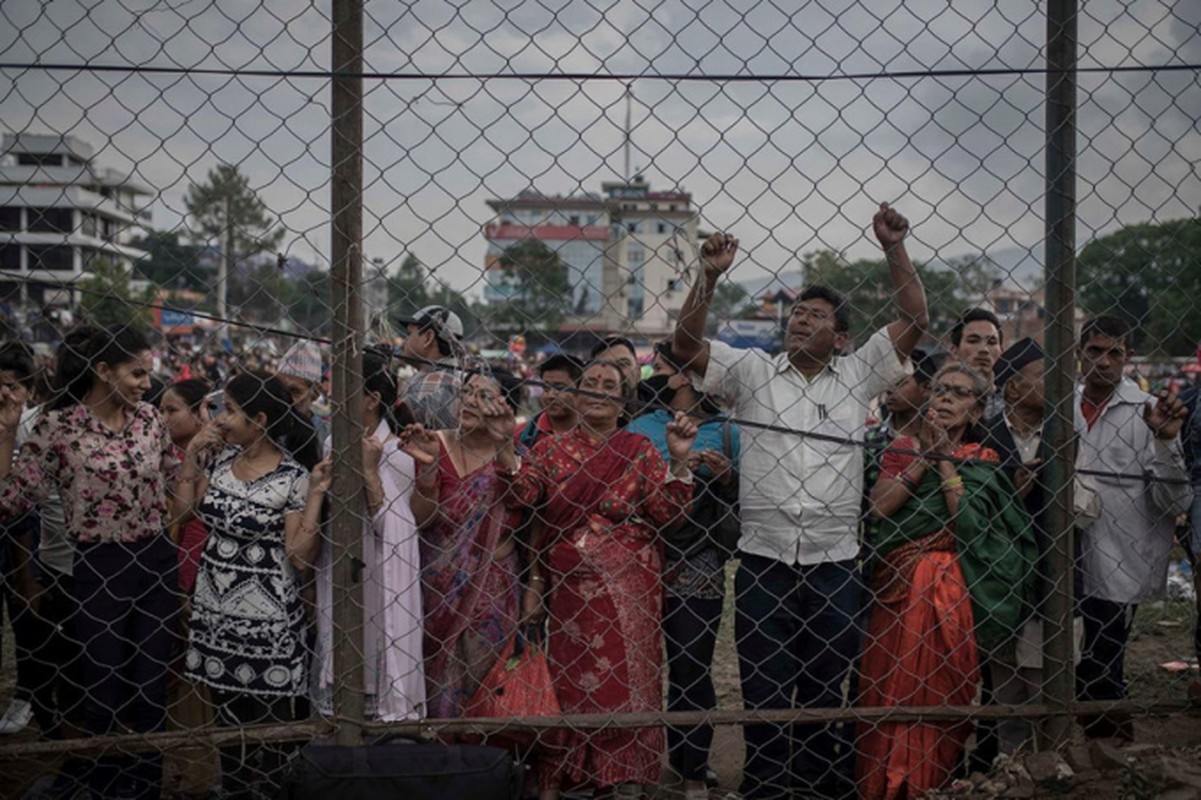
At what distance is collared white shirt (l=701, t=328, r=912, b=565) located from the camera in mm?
3545

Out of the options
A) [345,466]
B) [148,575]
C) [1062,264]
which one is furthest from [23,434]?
[1062,264]

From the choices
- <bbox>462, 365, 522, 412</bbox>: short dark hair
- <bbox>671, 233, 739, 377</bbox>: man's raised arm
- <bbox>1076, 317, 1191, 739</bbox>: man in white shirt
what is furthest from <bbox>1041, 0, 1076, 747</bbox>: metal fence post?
<bbox>462, 365, 522, 412</bbox>: short dark hair

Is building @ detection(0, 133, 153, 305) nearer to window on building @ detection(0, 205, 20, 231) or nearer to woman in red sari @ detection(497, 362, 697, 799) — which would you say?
window on building @ detection(0, 205, 20, 231)

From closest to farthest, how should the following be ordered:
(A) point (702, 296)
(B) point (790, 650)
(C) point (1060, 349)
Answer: (C) point (1060, 349), (A) point (702, 296), (B) point (790, 650)

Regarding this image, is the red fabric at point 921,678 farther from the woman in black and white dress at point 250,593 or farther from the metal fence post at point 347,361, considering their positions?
the woman in black and white dress at point 250,593

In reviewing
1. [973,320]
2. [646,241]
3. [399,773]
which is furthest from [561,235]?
[973,320]

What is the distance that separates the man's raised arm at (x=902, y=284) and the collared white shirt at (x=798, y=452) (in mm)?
80

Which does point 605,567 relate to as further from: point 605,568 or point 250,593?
point 250,593

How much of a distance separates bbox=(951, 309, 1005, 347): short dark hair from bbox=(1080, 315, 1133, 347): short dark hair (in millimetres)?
534

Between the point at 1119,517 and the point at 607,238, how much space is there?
227 cm

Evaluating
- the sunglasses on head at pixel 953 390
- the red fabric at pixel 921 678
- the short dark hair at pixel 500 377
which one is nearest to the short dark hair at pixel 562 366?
the short dark hair at pixel 500 377

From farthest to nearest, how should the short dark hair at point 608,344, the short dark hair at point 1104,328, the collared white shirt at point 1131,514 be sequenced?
1. the short dark hair at point 608,344
2. the short dark hair at point 1104,328
3. the collared white shirt at point 1131,514

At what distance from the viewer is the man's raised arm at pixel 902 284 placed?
3.08 metres

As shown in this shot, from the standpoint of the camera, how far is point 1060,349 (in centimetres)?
303
